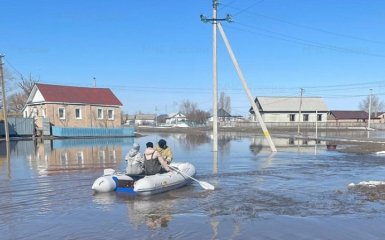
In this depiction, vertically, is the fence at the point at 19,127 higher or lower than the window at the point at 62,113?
lower

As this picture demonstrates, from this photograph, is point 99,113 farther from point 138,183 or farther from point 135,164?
point 138,183

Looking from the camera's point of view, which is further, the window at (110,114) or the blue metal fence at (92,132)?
the window at (110,114)

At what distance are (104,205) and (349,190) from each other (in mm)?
7547

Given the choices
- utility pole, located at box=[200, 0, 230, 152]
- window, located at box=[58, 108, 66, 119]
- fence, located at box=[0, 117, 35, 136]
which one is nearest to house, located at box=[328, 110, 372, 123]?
window, located at box=[58, 108, 66, 119]

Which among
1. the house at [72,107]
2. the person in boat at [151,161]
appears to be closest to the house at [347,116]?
the house at [72,107]

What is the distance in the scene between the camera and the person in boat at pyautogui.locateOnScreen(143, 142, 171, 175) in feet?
44.8

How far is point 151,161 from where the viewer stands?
13.7 metres

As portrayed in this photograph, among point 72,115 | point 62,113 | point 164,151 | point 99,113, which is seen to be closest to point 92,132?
point 72,115

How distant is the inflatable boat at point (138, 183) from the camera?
40.3 ft

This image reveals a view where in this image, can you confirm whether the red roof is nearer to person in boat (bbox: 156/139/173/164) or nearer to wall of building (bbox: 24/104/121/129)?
wall of building (bbox: 24/104/121/129)

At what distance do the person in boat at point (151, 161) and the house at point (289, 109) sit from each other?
8163 centimetres

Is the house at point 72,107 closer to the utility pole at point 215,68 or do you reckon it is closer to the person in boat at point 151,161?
the utility pole at point 215,68

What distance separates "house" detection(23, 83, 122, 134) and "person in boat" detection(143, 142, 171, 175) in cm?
3735

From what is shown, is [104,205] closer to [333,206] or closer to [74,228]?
[74,228]
